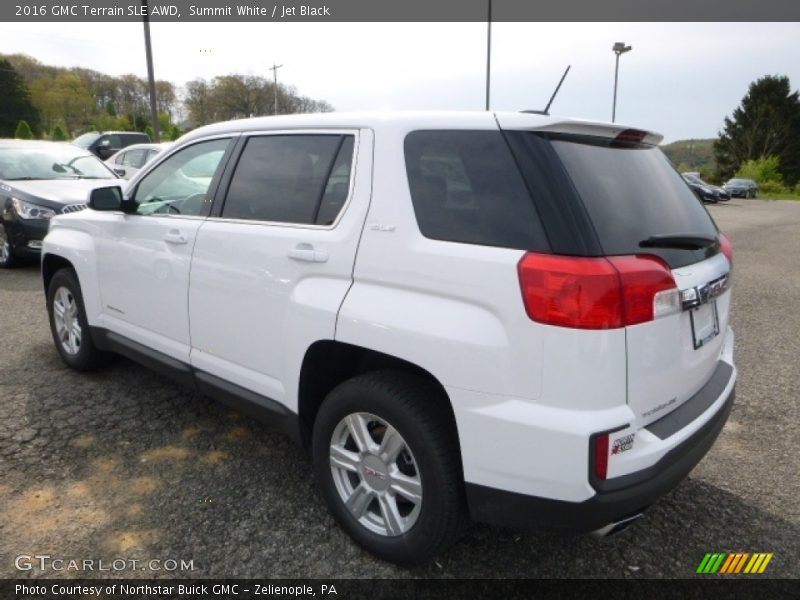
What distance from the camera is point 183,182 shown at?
140 inches

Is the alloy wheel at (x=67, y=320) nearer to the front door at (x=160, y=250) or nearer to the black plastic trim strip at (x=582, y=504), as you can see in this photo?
the front door at (x=160, y=250)

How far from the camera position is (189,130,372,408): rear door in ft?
8.06

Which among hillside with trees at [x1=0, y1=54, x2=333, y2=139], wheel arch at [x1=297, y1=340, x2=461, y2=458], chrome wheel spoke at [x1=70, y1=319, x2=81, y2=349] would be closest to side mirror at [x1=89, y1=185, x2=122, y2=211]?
chrome wheel spoke at [x1=70, y1=319, x2=81, y2=349]

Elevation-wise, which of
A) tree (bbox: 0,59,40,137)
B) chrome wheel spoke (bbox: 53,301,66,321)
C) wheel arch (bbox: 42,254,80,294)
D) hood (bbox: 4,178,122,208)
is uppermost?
tree (bbox: 0,59,40,137)

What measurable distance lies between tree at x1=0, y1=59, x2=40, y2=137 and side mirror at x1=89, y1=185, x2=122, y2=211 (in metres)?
67.9

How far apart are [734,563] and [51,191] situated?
28.8 feet

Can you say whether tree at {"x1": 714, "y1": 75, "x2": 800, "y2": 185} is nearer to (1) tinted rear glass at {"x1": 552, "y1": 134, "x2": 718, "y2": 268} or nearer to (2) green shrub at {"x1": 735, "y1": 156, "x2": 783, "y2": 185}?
(2) green shrub at {"x1": 735, "y1": 156, "x2": 783, "y2": 185}

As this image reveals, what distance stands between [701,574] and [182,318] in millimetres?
2730

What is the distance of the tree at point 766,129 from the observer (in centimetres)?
5912

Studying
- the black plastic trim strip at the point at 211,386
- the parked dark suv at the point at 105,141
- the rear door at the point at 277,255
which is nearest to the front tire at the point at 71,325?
the black plastic trim strip at the point at 211,386

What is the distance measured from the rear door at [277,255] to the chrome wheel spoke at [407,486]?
24.0 inches

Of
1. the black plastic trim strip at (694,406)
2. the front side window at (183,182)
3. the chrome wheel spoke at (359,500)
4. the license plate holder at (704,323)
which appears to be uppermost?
the front side window at (183,182)

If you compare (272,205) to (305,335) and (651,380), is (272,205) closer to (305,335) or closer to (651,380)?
(305,335)

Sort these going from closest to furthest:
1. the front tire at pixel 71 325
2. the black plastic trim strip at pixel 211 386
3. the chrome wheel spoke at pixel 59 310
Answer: the black plastic trim strip at pixel 211 386
the front tire at pixel 71 325
the chrome wheel spoke at pixel 59 310
